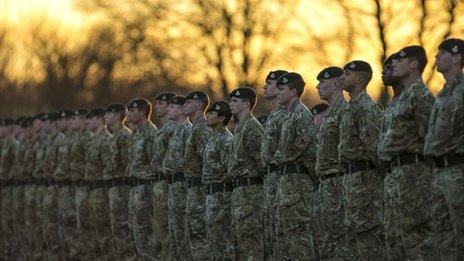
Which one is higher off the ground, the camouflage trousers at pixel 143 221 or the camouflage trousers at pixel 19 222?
the camouflage trousers at pixel 19 222

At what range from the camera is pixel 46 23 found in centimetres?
6556

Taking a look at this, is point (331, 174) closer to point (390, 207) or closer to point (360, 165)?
point (360, 165)

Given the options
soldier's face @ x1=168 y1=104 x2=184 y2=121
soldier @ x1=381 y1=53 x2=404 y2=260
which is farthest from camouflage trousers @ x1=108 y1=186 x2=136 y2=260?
soldier @ x1=381 y1=53 x2=404 y2=260

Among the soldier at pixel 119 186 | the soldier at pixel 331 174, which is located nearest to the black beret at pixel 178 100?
the soldier at pixel 119 186

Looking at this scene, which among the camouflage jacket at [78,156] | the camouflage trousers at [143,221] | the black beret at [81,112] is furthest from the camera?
the black beret at [81,112]

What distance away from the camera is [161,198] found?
18203 millimetres

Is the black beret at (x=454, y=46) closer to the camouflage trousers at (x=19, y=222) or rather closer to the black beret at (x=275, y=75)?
the black beret at (x=275, y=75)

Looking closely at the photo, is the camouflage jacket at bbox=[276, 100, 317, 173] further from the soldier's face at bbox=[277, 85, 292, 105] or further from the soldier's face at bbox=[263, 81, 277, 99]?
the soldier's face at bbox=[263, 81, 277, 99]

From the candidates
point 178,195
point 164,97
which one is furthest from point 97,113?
point 178,195

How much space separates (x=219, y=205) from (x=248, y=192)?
680 mm

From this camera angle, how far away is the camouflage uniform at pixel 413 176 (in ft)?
42.6

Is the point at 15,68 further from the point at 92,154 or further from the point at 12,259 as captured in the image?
the point at 92,154

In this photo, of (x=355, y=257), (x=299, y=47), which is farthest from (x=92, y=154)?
(x=299, y=47)

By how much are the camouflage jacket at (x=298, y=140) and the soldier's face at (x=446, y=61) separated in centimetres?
284
